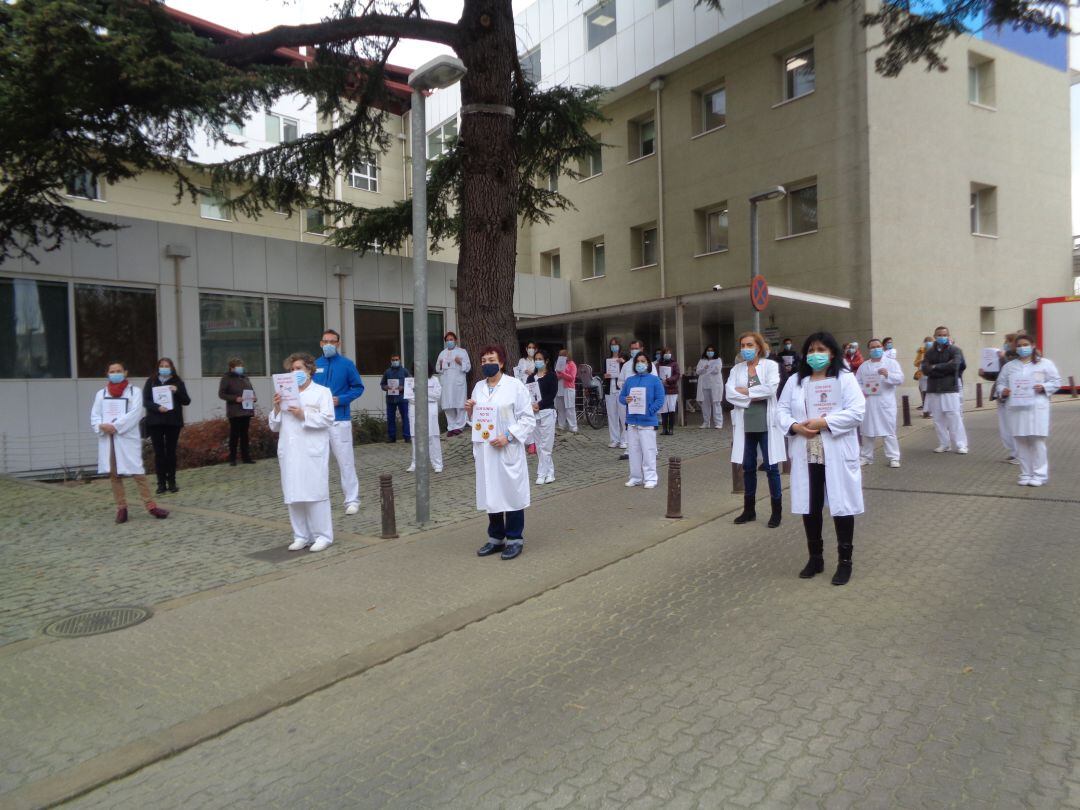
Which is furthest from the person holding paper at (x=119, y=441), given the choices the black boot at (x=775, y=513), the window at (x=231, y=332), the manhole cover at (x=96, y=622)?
the window at (x=231, y=332)

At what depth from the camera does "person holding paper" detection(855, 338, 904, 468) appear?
1141 centimetres

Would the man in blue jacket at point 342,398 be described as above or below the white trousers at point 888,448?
above

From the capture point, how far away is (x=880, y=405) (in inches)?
448

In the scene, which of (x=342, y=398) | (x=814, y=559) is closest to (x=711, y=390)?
(x=342, y=398)

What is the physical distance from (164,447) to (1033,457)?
12022 mm

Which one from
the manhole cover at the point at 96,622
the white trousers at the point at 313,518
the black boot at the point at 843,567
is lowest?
the manhole cover at the point at 96,622

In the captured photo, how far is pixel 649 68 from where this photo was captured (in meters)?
24.6

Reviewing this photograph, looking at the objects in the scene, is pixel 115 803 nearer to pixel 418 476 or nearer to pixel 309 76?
pixel 418 476

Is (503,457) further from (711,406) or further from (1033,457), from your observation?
(711,406)

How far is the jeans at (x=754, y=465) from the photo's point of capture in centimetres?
783

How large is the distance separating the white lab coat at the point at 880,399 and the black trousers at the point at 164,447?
10471 millimetres

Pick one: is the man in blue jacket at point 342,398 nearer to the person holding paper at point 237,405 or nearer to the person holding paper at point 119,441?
the person holding paper at point 119,441

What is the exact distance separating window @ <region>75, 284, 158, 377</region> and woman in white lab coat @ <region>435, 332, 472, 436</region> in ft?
20.5

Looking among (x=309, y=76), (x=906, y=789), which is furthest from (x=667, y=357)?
(x=906, y=789)
